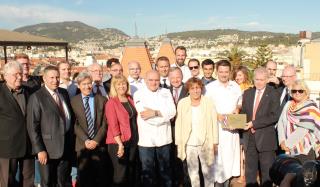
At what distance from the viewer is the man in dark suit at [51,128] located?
455 cm

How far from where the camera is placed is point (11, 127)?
446 cm

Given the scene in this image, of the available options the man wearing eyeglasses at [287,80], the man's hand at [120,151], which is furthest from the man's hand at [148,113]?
the man wearing eyeglasses at [287,80]

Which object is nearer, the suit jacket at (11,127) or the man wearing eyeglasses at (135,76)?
the suit jacket at (11,127)

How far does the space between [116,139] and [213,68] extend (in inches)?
80.0

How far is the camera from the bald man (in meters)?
5.04

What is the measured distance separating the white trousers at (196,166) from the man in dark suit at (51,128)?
1.54m

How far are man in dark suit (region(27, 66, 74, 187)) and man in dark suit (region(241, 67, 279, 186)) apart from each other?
→ 232 cm

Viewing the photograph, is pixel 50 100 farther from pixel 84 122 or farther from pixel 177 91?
pixel 177 91

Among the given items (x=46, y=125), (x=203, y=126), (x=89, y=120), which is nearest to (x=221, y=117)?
(x=203, y=126)

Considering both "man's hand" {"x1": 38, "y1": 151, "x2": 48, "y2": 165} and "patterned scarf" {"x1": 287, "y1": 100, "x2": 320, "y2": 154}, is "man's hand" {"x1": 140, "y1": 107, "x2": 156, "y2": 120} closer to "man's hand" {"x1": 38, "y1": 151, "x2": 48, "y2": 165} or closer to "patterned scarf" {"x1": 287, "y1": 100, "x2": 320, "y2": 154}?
"man's hand" {"x1": 38, "y1": 151, "x2": 48, "y2": 165}

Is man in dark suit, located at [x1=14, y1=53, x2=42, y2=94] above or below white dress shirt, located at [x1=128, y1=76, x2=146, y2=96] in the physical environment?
above

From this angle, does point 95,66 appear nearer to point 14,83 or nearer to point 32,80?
point 32,80

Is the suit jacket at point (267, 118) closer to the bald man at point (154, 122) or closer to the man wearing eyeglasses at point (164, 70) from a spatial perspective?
the bald man at point (154, 122)

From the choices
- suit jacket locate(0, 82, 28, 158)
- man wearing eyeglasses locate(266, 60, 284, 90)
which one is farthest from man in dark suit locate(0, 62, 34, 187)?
man wearing eyeglasses locate(266, 60, 284, 90)
